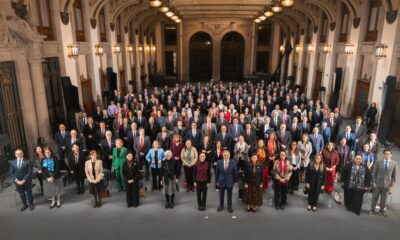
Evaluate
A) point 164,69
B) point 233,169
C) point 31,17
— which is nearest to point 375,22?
point 233,169

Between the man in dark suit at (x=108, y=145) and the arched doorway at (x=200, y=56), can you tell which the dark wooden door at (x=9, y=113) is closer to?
the man in dark suit at (x=108, y=145)

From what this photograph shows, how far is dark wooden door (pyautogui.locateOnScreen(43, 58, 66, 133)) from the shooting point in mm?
10877

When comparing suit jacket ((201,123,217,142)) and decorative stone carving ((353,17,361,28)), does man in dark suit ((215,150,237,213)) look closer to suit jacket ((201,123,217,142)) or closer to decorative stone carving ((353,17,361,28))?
suit jacket ((201,123,217,142))

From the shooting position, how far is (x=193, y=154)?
752 cm

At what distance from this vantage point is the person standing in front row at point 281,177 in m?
6.74

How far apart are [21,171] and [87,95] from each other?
8015 millimetres

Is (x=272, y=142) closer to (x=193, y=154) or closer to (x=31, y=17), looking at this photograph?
(x=193, y=154)

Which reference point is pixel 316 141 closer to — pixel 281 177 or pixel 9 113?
pixel 281 177

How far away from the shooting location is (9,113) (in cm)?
901

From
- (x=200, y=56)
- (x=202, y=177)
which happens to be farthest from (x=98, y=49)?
(x=200, y=56)

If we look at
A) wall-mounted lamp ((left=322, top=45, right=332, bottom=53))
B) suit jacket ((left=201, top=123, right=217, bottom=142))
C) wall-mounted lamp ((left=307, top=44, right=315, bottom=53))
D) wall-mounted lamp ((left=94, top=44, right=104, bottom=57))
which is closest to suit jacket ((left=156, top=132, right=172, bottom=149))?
suit jacket ((left=201, top=123, right=217, bottom=142))

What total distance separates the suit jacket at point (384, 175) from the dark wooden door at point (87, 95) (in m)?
12.1

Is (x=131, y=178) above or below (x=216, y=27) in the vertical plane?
below

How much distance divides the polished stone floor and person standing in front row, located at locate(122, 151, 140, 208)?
0.74ft
